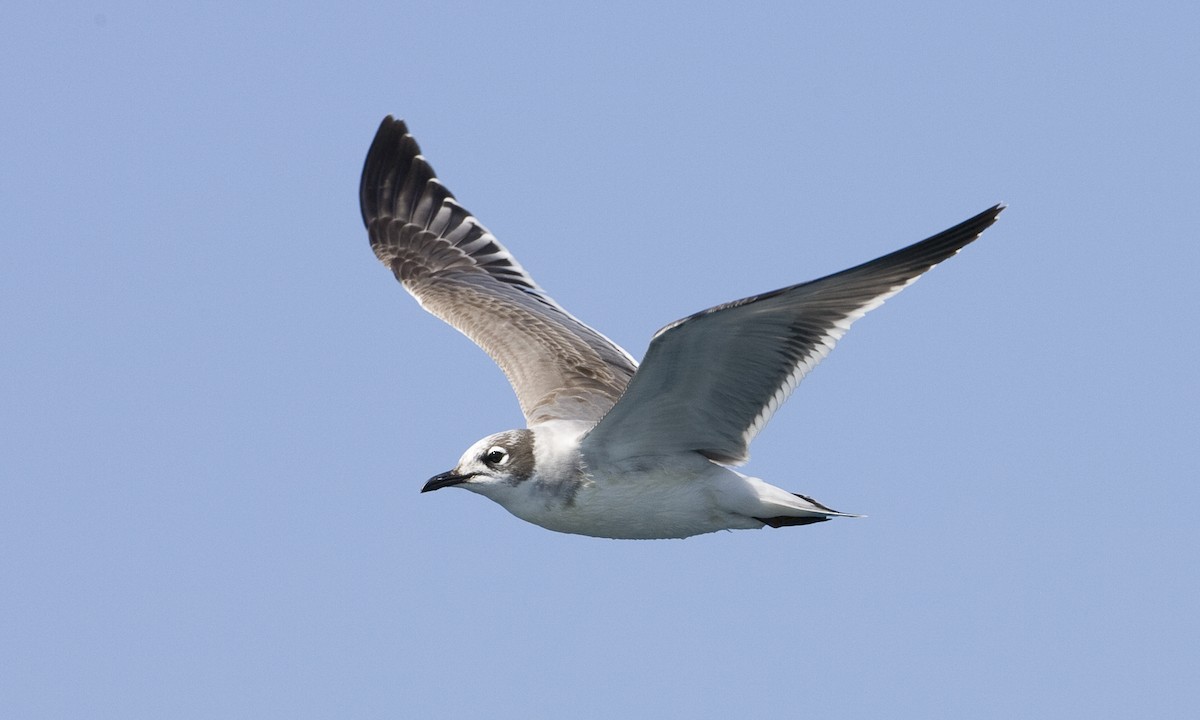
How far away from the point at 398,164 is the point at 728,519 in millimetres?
7236

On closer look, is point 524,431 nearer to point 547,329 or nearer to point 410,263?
point 547,329

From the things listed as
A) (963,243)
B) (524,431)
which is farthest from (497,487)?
(963,243)

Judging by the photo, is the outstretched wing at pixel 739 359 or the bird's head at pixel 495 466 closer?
the outstretched wing at pixel 739 359

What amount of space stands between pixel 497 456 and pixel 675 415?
4.45 feet

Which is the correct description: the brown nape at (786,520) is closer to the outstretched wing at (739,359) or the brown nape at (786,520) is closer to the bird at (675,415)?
the bird at (675,415)

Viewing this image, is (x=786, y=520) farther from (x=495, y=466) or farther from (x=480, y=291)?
(x=480, y=291)

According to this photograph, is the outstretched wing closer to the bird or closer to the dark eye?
the bird

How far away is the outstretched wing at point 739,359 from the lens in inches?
388

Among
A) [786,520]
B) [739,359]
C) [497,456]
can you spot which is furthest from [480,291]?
[739,359]

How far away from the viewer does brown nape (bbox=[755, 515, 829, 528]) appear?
11.4 m

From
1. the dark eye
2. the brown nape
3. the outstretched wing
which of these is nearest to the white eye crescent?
the dark eye

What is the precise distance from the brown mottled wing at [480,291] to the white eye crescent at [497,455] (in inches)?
42.8

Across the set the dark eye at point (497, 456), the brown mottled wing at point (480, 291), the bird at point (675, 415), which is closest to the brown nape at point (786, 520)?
the bird at point (675, 415)

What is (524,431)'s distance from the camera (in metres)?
11.3
